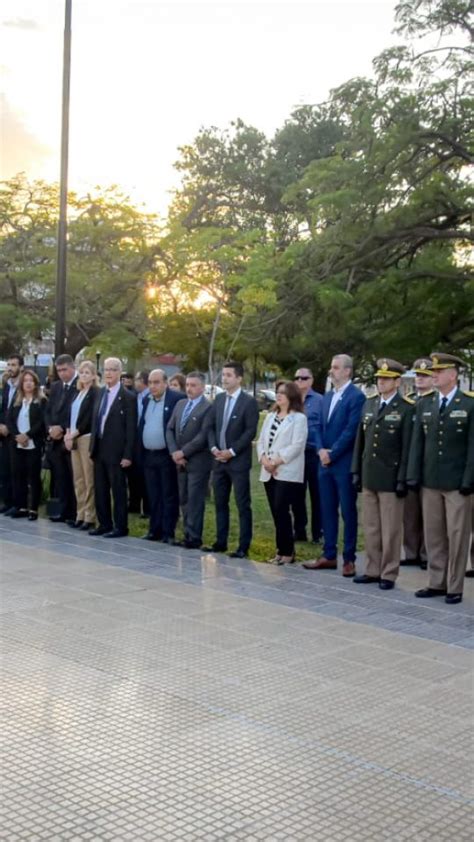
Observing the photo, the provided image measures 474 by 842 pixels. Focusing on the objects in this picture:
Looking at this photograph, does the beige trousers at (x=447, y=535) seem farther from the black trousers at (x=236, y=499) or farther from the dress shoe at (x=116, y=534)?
the dress shoe at (x=116, y=534)

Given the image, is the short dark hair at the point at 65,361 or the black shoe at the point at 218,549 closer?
the black shoe at the point at 218,549

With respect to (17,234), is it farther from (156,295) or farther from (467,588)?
(467,588)

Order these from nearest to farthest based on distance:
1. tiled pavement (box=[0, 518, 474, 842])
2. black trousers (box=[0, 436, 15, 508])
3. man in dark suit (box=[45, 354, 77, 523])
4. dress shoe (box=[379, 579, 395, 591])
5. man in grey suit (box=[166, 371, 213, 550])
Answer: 1. tiled pavement (box=[0, 518, 474, 842])
2. dress shoe (box=[379, 579, 395, 591])
3. man in grey suit (box=[166, 371, 213, 550])
4. man in dark suit (box=[45, 354, 77, 523])
5. black trousers (box=[0, 436, 15, 508])

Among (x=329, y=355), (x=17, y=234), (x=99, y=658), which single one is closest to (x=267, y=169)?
(x=17, y=234)

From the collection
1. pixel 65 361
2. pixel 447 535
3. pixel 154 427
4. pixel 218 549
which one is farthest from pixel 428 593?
pixel 65 361

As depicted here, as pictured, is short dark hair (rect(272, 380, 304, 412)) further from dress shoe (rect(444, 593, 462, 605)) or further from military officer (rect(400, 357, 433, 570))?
dress shoe (rect(444, 593, 462, 605))

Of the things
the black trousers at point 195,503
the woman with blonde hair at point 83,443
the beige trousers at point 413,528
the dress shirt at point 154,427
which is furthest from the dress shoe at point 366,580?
the woman with blonde hair at point 83,443

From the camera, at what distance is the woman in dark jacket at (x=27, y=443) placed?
1184cm

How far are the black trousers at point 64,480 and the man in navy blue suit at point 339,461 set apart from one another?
146 inches

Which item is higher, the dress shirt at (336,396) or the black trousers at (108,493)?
the dress shirt at (336,396)

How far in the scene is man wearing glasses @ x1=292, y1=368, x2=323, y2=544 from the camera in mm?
10289

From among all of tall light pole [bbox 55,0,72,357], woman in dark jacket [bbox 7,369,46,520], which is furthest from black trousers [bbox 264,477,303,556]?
tall light pole [bbox 55,0,72,357]

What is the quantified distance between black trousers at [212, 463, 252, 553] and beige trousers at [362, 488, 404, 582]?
146cm

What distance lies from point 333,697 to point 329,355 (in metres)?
14.4
